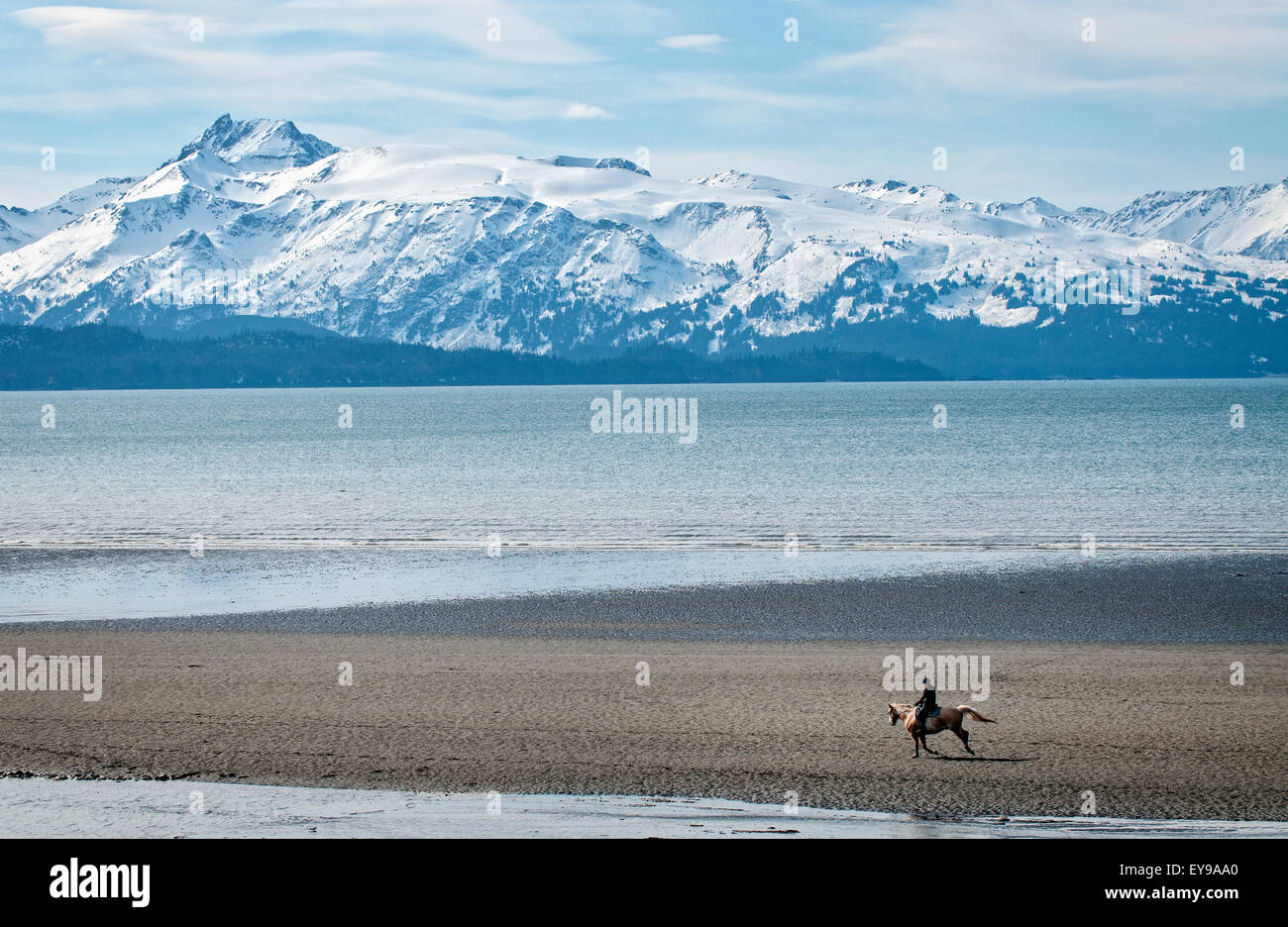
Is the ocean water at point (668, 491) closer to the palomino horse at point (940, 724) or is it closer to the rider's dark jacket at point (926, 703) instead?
the palomino horse at point (940, 724)

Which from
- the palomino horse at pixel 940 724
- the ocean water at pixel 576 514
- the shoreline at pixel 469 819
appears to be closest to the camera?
the shoreline at pixel 469 819

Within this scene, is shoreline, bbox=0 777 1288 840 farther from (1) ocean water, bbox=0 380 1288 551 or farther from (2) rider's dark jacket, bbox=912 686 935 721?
(1) ocean water, bbox=0 380 1288 551

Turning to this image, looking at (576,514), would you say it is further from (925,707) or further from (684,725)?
(925,707)

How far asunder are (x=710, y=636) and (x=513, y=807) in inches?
458

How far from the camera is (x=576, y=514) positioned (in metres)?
50.5

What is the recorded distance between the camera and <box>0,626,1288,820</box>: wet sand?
45.1 ft

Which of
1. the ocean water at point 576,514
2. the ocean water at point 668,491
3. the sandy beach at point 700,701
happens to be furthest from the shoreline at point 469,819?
the ocean water at point 668,491

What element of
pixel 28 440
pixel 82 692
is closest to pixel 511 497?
pixel 82 692

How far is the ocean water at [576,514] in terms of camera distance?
3303 cm

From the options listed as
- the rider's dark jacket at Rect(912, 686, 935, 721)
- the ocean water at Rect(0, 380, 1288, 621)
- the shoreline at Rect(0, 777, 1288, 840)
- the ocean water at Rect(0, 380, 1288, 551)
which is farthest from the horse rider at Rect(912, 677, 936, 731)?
the ocean water at Rect(0, 380, 1288, 551)

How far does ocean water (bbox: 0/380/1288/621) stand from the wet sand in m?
8.94

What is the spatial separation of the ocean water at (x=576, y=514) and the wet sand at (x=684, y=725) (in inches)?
352
